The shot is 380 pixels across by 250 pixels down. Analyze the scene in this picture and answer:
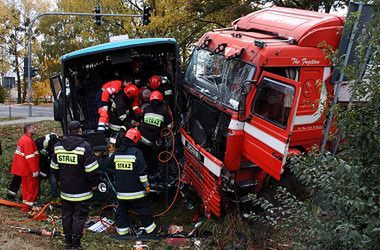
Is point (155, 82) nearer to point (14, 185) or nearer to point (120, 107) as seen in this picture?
point (120, 107)

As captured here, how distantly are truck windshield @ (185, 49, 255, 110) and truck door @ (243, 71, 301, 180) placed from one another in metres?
0.37

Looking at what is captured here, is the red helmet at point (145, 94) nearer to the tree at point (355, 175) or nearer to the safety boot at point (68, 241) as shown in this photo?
the safety boot at point (68, 241)

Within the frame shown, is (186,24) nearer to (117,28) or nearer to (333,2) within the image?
(117,28)

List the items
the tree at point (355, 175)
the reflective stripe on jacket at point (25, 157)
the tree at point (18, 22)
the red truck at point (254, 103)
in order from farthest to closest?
the tree at point (18, 22) < the reflective stripe on jacket at point (25, 157) < the red truck at point (254, 103) < the tree at point (355, 175)

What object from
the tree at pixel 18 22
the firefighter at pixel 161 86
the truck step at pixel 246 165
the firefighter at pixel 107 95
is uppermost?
the firefighter at pixel 161 86

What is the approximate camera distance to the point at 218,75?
642 centimetres

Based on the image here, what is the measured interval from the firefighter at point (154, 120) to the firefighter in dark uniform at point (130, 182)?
1.00m

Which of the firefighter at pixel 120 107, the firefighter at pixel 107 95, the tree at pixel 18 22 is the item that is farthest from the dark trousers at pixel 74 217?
the tree at pixel 18 22

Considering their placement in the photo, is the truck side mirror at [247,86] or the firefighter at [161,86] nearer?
the truck side mirror at [247,86]

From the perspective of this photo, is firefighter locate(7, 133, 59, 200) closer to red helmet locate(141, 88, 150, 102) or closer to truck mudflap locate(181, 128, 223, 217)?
red helmet locate(141, 88, 150, 102)

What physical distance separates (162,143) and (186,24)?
528 inches

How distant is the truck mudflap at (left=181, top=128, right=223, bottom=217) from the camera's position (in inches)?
219

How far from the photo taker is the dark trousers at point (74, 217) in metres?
5.22

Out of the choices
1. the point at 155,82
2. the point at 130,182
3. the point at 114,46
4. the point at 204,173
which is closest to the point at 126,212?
the point at 130,182
